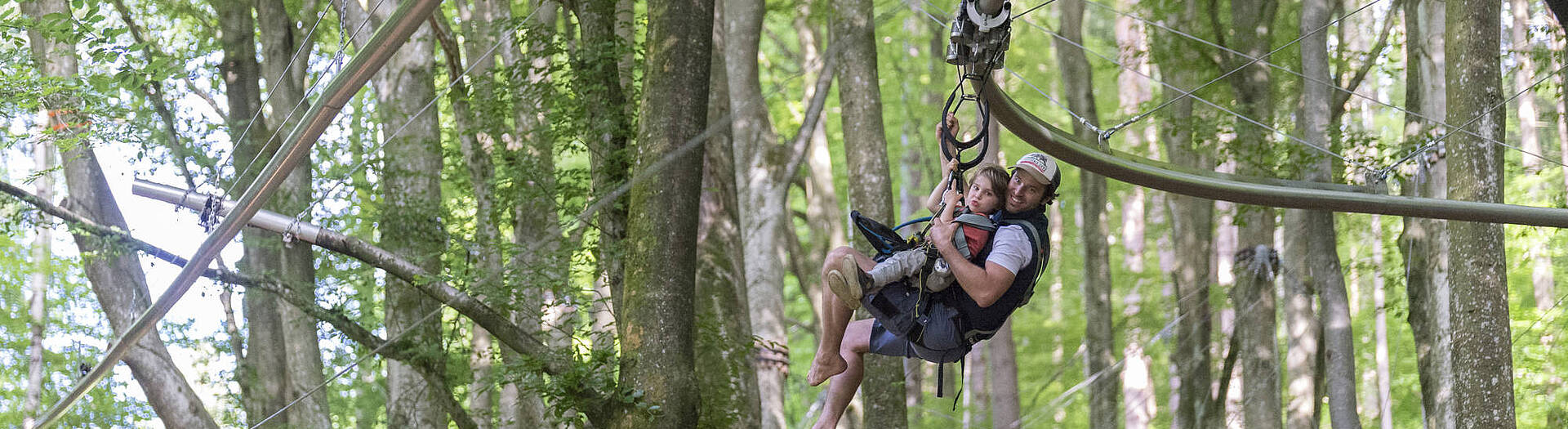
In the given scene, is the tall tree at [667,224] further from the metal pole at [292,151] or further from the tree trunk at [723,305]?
the tree trunk at [723,305]

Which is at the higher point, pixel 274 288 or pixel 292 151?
pixel 274 288

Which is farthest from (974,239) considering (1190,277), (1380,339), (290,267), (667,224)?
(1380,339)

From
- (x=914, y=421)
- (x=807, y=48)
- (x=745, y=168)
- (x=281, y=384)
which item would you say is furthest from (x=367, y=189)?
(x=914, y=421)

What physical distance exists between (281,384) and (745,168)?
4861 mm

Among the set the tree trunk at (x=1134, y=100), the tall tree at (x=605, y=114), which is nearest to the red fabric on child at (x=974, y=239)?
the tall tree at (x=605, y=114)

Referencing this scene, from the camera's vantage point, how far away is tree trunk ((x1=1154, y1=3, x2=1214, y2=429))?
1625 centimetres

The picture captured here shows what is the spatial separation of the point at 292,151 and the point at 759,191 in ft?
27.0

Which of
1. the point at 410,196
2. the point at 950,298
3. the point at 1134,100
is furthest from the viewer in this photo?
the point at 1134,100

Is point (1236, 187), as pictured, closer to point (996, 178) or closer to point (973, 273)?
point (996, 178)

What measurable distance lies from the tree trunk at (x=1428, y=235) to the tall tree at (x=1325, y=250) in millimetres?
651

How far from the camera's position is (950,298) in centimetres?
544

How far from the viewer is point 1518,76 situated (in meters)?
19.5

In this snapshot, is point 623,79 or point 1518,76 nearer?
point 623,79

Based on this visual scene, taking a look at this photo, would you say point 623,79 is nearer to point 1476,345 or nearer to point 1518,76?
point 1476,345
